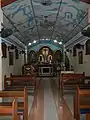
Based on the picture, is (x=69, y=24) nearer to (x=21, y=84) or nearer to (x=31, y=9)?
(x=31, y=9)

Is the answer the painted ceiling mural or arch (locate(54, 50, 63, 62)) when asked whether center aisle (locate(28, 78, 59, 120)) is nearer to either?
the painted ceiling mural

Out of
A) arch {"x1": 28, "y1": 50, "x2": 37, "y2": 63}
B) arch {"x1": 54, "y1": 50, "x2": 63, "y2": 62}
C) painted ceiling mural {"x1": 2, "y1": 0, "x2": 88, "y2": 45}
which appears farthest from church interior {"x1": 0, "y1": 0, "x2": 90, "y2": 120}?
arch {"x1": 28, "y1": 50, "x2": 37, "y2": 63}

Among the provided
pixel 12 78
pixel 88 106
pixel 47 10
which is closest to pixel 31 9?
pixel 47 10

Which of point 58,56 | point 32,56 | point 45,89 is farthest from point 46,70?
point 45,89

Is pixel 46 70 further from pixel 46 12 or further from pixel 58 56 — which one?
pixel 46 12

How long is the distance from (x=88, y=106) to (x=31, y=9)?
6087mm

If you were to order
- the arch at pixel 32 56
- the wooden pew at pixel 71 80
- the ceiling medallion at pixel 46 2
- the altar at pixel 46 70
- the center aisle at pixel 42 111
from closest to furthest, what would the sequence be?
1. the center aisle at pixel 42 111
2. the ceiling medallion at pixel 46 2
3. the wooden pew at pixel 71 80
4. the altar at pixel 46 70
5. the arch at pixel 32 56

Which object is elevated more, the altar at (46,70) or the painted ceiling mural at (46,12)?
the painted ceiling mural at (46,12)

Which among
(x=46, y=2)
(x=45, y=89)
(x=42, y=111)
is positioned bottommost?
(x=42, y=111)

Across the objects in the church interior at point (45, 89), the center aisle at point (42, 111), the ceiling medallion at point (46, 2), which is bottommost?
the center aisle at point (42, 111)

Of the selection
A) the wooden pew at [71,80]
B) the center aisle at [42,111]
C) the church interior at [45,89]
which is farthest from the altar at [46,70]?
the center aisle at [42,111]

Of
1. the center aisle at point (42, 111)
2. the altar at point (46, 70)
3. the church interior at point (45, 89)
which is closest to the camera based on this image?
the church interior at point (45, 89)

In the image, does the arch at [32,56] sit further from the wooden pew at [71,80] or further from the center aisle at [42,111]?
the center aisle at [42,111]

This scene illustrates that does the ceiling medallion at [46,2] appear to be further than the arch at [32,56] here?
No
